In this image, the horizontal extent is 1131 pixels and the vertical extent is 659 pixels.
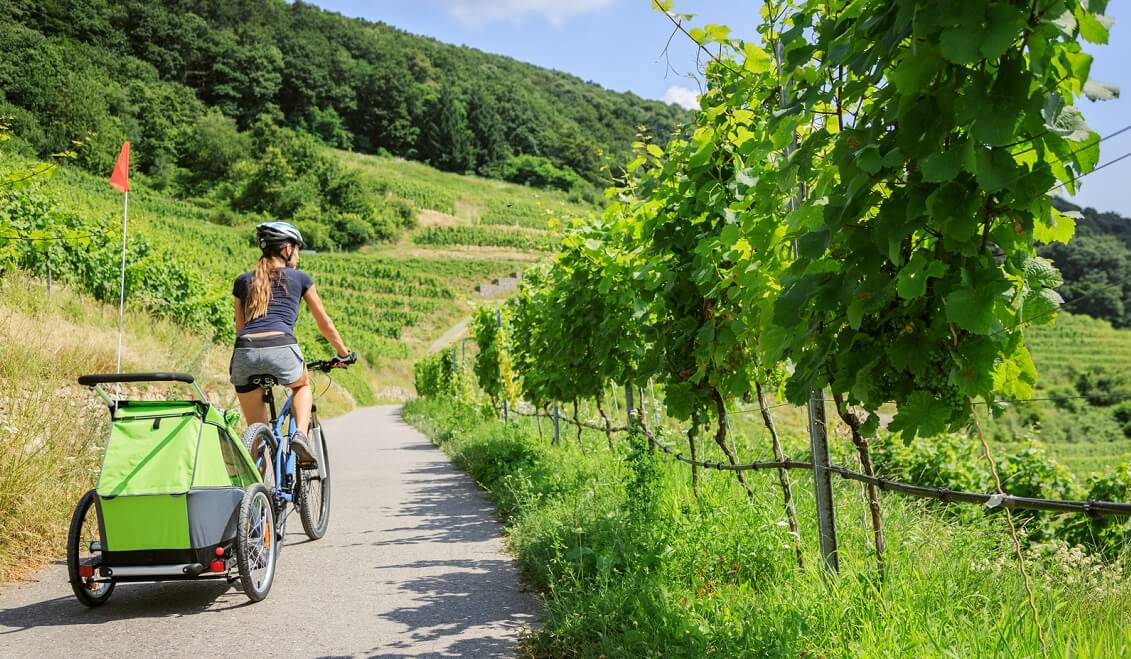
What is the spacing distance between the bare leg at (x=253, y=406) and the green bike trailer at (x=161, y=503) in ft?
3.46

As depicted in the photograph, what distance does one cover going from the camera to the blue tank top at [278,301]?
16.5ft

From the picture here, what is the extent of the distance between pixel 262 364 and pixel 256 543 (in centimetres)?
119

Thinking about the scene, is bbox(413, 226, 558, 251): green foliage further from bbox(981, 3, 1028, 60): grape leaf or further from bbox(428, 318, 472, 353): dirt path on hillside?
bbox(981, 3, 1028, 60): grape leaf

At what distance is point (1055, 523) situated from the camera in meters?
6.22

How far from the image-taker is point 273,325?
5047mm

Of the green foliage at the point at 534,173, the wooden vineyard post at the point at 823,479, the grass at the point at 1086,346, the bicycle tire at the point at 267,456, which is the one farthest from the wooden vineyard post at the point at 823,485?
the green foliage at the point at 534,173

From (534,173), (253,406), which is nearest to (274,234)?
(253,406)

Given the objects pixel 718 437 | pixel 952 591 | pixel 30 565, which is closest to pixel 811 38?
pixel 952 591

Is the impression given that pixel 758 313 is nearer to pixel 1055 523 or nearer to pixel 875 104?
pixel 875 104

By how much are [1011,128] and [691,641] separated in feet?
A: 6.57

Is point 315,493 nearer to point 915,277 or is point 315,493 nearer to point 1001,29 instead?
point 915,277

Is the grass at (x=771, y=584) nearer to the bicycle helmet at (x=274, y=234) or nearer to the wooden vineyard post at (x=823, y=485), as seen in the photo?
the wooden vineyard post at (x=823, y=485)

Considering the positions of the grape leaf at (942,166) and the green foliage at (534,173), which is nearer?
the grape leaf at (942,166)

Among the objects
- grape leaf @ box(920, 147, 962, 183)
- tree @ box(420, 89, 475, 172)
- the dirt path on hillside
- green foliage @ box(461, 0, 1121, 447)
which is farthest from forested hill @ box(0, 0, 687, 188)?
grape leaf @ box(920, 147, 962, 183)
